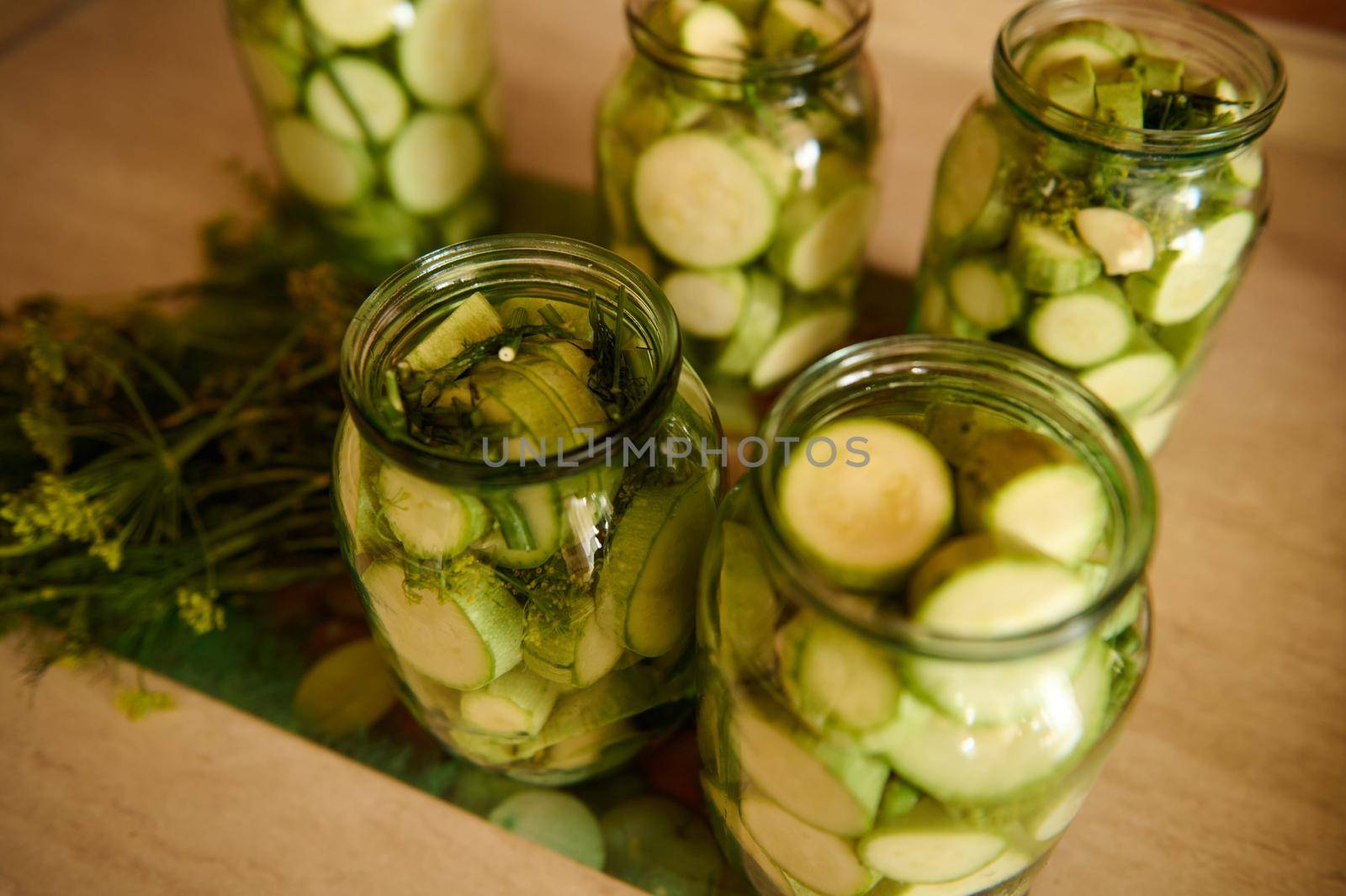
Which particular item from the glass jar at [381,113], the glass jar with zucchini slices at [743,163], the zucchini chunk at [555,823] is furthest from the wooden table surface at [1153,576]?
the glass jar with zucchini slices at [743,163]

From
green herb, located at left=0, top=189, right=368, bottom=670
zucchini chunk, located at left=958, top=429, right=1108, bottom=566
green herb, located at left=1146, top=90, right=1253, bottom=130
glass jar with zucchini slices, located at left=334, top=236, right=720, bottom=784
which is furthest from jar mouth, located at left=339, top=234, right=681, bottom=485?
green herb, located at left=1146, top=90, right=1253, bottom=130

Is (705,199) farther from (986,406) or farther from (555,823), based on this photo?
(555,823)

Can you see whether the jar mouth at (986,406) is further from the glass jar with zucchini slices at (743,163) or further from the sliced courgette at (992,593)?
the glass jar with zucchini slices at (743,163)

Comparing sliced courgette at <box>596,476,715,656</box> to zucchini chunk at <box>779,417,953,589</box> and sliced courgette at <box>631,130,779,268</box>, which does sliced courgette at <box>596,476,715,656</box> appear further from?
sliced courgette at <box>631,130,779,268</box>

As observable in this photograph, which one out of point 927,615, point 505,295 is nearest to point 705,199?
point 505,295

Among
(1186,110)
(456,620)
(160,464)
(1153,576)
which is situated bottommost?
(1153,576)
